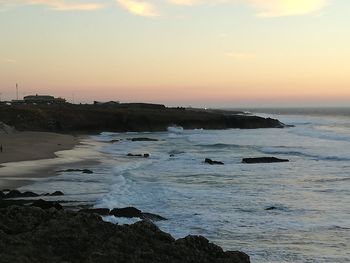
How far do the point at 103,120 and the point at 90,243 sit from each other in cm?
6391

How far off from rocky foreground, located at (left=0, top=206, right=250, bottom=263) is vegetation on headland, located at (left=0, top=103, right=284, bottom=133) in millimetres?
54107

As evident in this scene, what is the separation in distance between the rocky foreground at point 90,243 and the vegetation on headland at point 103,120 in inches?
2130

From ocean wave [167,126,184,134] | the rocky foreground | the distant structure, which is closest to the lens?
the rocky foreground

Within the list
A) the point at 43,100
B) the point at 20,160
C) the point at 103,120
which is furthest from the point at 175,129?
the point at 43,100

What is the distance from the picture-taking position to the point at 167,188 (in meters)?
17.9

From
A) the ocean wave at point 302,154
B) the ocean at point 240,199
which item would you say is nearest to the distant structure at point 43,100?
the ocean wave at point 302,154

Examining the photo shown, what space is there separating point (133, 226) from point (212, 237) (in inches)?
181

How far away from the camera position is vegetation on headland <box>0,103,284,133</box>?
62281mm

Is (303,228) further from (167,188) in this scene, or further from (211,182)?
(211,182)

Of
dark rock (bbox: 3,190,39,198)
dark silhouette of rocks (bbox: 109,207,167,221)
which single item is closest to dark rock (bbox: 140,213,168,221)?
dark silhouette of rocks (bbox: 109,207,167,221)

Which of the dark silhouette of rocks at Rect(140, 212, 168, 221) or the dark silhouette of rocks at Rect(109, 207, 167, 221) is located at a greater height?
the dark silhouette of rocks at Rect(109, 207, 167, 221)

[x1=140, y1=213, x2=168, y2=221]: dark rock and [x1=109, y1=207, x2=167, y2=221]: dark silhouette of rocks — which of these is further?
[x1=140, y1=213, x2=168, y2=221]: dark rock

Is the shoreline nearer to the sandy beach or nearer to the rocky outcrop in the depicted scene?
the sandy beach

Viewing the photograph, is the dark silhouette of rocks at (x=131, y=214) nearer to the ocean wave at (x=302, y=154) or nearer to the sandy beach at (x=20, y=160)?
the sandy beach at (x=20, y=160)
